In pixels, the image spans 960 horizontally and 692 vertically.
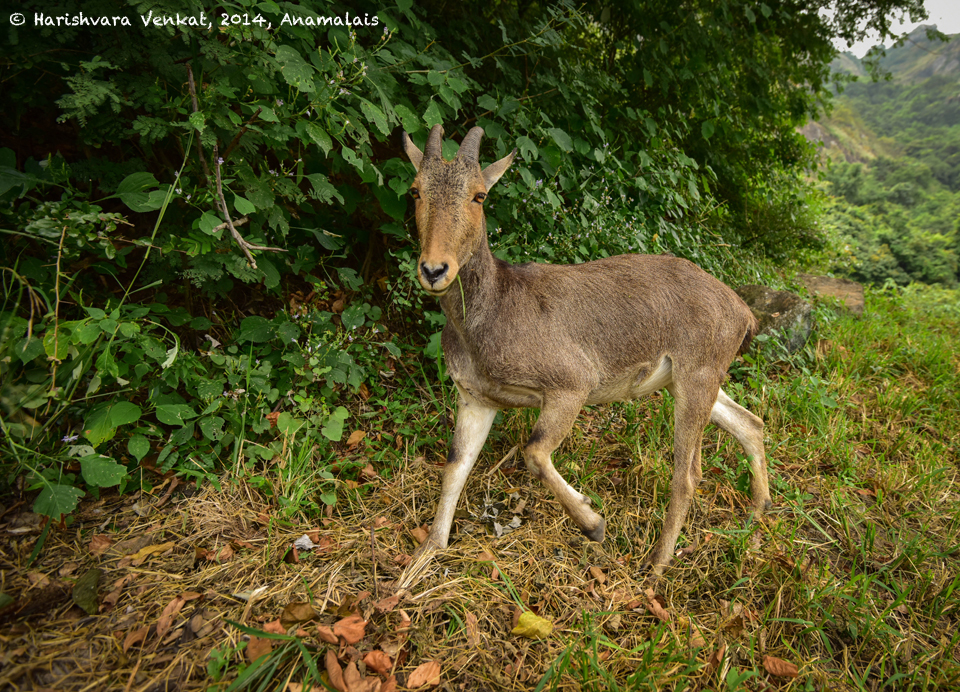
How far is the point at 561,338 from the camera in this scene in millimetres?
2973

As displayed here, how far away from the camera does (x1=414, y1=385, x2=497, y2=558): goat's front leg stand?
10.0ft

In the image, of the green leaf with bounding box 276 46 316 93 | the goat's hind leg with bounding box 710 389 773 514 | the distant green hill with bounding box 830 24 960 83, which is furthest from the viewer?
the distant green hill with bounding box 830 24 960 83

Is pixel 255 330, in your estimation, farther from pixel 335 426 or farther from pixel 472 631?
pixel 472 631

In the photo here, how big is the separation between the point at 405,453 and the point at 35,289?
2.30 metres

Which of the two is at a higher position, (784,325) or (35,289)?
(35,289)

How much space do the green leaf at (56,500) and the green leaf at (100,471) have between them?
85 mm

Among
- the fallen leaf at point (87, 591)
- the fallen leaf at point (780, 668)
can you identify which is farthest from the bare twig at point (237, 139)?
the fallen leaf at point (780, 668)

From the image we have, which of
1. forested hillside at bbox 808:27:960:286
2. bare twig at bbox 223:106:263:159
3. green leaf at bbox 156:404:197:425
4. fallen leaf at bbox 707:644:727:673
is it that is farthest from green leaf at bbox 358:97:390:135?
forested hillside at bbox 808:27:960:286

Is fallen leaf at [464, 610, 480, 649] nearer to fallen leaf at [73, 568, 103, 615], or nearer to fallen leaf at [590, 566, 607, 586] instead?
fallen leaf at [590, 566, 607, 586]

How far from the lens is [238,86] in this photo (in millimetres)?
2805

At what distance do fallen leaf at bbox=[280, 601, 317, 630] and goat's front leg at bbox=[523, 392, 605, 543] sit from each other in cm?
133

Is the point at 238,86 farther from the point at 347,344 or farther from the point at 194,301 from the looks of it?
the point at 347,344

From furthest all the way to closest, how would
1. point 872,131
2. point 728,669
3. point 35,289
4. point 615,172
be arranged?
point 872,131, point 615,172, point 35,289, point 728,669

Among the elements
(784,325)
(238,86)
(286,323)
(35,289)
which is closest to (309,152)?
(238,86)
